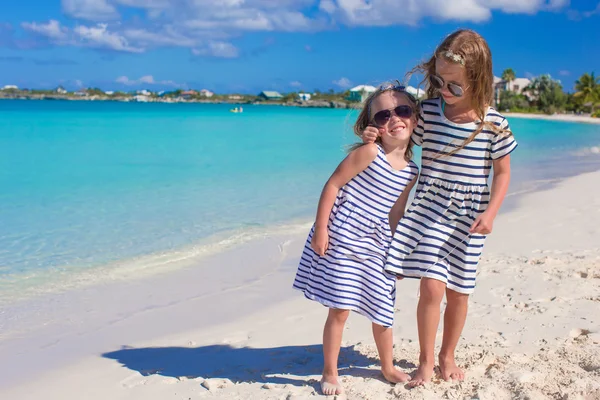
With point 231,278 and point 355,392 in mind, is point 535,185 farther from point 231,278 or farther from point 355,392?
point 355,392

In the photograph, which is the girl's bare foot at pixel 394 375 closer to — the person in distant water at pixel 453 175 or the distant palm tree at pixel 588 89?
the person in distant water at pixel 453 175

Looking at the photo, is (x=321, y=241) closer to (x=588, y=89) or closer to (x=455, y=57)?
(x=455, y=57)

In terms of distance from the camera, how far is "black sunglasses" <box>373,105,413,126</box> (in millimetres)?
2705

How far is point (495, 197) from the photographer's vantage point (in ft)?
8.66

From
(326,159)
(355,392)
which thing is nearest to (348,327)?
(355,392)

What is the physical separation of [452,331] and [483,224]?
637 millimetres

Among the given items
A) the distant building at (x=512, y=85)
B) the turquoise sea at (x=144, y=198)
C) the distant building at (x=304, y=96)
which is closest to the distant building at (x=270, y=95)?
the distant building at (x=304, y=96)

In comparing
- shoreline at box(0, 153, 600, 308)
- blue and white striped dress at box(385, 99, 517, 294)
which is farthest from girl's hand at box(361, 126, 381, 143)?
shoreline at box(0, 153, 600, 308)

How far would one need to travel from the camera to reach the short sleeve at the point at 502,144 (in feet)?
8.58

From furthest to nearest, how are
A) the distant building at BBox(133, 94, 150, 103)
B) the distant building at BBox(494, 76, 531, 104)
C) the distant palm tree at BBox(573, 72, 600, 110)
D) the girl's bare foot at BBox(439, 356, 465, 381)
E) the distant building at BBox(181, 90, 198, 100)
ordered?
the distant building at BBox(181, 90, 198, 100)
the distant building at BBox(133, 94, 150, 103)
the distant building at BBox(494, 76, 531, 104)
the distant palm tree at BBox(573, 72, 600, 110)
the girl's bare foot at BBox(439, 356, 465, 381)

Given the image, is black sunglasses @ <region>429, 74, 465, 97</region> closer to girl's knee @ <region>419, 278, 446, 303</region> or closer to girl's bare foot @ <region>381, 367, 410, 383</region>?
girl's knee @ <region>419, 278, 446, 303</region>

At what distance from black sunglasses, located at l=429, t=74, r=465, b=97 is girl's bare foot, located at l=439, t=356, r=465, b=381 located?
4.31 feet

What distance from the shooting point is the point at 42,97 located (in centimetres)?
15100

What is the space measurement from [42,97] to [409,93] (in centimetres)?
16434
